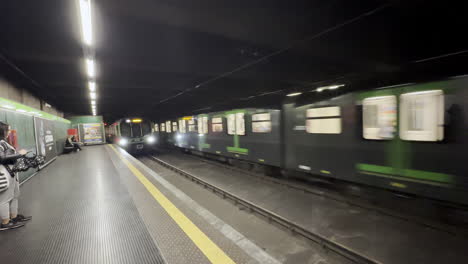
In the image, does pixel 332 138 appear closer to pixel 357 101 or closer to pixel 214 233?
pixel 357 101

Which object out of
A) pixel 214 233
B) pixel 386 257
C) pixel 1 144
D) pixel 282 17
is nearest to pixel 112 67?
pixel 1 144

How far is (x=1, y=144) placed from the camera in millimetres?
2752

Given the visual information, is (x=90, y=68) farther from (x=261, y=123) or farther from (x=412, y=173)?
(x=412, y=173)

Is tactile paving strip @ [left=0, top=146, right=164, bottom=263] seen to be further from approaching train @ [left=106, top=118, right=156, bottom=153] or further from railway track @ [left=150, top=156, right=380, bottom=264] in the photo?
approaching train @ [left=106, top=118, right=156, bottom=153]

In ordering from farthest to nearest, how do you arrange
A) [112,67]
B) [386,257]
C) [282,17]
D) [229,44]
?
[112,67]
[229,44]
[282,17]
[386,257]

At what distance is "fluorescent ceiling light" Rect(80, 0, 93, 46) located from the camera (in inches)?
136

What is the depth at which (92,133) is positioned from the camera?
19703mm

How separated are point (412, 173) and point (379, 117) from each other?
4.08ft

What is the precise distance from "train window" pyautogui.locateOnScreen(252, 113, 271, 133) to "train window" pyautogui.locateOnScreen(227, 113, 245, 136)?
0.60 metres

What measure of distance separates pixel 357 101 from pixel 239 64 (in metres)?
4.39

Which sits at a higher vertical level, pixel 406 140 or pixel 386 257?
pixel 406 140

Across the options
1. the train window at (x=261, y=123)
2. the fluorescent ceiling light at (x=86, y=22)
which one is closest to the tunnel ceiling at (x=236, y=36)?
the fluorescent ceiling light at (x=86, y=22)

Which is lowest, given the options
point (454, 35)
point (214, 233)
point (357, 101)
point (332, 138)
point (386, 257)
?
point (386, 257)

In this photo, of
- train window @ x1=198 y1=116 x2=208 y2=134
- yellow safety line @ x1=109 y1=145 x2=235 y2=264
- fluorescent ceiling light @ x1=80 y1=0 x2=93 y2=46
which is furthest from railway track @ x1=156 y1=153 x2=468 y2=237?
fluorescent ceiling light @ x1=80 y1=0 x2=93 y2=46
